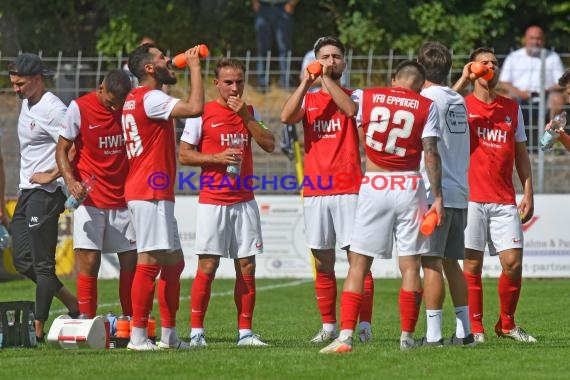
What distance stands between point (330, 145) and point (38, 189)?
271 cm

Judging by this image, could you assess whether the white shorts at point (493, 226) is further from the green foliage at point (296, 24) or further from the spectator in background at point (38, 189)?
the green foliage at point (296, 24)

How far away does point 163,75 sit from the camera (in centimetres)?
1112

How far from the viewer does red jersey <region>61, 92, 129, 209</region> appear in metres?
11.7

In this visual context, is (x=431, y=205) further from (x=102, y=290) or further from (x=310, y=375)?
(x=102, y=290)

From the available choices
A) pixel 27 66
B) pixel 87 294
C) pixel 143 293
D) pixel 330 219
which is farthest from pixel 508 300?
pixel 27 66

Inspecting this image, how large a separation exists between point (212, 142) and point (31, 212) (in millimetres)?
1953

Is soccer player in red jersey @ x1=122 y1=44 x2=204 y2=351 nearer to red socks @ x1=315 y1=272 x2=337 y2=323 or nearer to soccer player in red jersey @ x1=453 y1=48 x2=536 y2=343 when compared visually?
red socks @ x1=315 y1=272 x2=337 y2=323

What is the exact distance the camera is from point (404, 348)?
1056 cm

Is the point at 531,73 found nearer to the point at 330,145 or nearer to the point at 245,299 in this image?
the point at 330,145

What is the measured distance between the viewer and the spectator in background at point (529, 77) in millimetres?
19812

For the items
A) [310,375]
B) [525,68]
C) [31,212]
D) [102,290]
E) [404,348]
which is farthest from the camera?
[525,68]

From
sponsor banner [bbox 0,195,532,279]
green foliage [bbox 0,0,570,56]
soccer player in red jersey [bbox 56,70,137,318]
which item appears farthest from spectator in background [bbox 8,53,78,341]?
green foliage [bbox 0,0,570,56]

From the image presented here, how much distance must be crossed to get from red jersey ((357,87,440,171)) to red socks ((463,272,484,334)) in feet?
5.96

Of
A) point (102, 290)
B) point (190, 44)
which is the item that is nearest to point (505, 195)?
point (102, 290)
